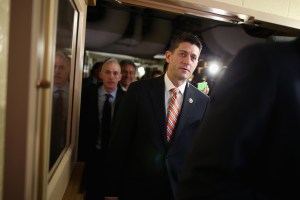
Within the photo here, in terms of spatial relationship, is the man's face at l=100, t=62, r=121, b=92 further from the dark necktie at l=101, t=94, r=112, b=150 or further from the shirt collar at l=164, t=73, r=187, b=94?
the shirt collar at l=164, t=73, r=187, b=94

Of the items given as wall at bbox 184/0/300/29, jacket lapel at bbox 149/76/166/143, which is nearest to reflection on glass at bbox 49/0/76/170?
jacket lapel at bbox 149/76/166/143

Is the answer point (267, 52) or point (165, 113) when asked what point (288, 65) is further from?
point (165, 113)

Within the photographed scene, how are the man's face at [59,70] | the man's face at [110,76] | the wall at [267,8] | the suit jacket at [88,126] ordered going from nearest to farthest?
the man's face at [59,70] → the wall at [267,8] → the suit jacket at [88,126] → the man's face at [110,76]

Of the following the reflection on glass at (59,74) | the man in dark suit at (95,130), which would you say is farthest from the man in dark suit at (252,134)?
the man in dark suit at (95,130)

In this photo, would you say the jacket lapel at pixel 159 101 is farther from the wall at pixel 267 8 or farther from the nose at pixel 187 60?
the wall at pixel 267 8

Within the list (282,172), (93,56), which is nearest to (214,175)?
(282,172)

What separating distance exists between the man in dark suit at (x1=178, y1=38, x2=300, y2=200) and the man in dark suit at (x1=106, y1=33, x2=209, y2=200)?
805 mm

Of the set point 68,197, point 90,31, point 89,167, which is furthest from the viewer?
point 90,31

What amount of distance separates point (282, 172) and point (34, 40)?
0.68 meters

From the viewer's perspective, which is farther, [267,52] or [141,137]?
[141,137]

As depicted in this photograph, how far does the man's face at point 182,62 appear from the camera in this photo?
1523mm

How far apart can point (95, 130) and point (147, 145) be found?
773mm

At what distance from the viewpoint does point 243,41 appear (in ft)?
14.3

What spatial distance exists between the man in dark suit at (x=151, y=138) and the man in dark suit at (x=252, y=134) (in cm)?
80
